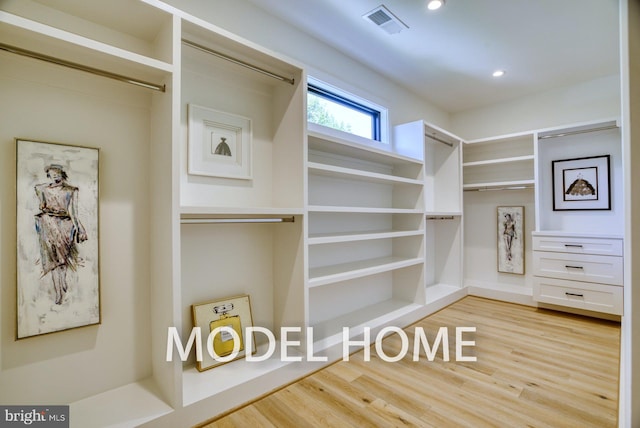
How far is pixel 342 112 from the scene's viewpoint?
10.2 ft

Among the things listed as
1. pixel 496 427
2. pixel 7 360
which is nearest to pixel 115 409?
pixel 7 360

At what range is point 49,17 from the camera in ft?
4.98

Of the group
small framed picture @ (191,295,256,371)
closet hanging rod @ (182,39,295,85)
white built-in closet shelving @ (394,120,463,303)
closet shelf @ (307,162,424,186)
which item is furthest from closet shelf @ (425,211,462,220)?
small framed picture @ (191,295,256,371)

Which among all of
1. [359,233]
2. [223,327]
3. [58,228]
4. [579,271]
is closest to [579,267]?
[579,271]

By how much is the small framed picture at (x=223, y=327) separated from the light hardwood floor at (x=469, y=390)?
14.1 inches

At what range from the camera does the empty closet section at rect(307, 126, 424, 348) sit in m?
2.56

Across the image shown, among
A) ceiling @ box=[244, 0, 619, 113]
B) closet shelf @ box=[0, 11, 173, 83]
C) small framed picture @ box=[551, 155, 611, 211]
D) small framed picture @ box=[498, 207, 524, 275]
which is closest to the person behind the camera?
closet shelf @ box=[0, 11, 173, 83]

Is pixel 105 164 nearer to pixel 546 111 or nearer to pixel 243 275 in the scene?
pixel 243 275

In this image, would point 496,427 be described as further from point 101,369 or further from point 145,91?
point 145,91

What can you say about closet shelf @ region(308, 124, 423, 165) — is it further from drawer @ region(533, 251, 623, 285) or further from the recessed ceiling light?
drawer @ region(533, 251, 623, 285)

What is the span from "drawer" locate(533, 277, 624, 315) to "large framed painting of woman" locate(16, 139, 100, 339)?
4.12 metres

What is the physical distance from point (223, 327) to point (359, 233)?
4.74ft

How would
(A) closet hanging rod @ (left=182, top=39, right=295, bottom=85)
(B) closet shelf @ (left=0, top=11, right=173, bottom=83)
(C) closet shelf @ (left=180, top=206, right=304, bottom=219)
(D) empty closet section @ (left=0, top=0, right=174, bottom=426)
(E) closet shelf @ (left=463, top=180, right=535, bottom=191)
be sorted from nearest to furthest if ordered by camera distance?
(B) closet shelf @ (left=0, top=11, right=173, bottom=83) → (D) empty closet section @ (left=0, top=0, right=174, bottom=426) → (C) closet shelf @ (left=180, top=206, right=304, bottom=219) → (A) closet hanging rod @ (left=182, top=39, right=295, bottom=85) → (E) closet shelf @ (left=463, top=180, right=535, bottom=191)

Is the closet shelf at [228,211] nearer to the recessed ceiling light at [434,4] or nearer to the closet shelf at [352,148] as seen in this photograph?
the closet shelf at [352,148]
